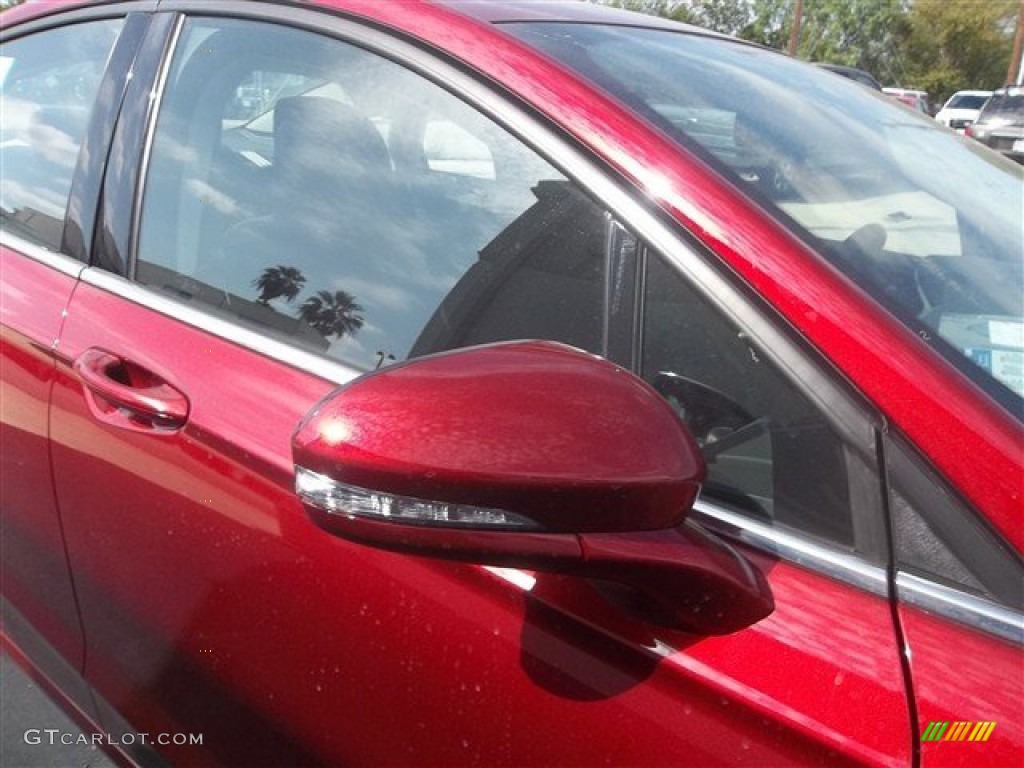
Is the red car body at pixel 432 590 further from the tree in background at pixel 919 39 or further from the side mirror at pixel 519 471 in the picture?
the tree in background at pixel 919 39

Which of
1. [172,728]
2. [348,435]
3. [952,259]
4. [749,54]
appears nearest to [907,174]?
[952,259]

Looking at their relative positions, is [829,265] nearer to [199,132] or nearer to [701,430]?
[701,430]

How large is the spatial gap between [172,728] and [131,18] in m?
1.34

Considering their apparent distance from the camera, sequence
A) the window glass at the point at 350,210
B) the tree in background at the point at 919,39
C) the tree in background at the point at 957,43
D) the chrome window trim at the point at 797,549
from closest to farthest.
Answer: the chrome window trim at the point at 797,549, the window glass at the point at 350,210, the tree in background at the point at 919,39, the tree in background at the point at 957,43

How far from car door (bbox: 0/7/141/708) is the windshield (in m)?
1.00

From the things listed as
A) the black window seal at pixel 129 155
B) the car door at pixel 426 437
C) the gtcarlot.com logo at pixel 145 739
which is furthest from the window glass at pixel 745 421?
the black window seal at pixel 129 155

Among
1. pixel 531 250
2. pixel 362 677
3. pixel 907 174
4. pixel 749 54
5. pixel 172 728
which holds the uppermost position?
pixel 749 54

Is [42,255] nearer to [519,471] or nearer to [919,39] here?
[519,471]

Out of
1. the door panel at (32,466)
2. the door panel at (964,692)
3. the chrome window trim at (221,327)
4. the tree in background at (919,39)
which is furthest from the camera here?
the tree in background at (919,39)

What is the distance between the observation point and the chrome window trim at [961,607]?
96 centimetres

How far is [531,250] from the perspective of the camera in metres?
1.31

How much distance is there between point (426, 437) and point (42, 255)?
1.40m

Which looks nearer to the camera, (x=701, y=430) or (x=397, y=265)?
(x=701, y=430)

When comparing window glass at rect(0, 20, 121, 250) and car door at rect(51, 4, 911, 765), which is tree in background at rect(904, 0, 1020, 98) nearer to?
window glass at rect(0, 20, 121, 250)
